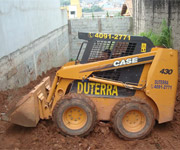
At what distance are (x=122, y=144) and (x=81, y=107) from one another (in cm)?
99

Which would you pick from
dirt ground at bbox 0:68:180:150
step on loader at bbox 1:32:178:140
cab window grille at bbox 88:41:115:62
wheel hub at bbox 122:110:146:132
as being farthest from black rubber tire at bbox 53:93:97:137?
cab window grille at bbox 88:41:115:62

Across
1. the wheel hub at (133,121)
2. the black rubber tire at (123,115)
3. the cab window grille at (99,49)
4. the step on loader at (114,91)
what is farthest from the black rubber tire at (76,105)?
the cab window grille at (99,49)

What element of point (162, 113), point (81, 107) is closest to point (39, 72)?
point (81, 107)

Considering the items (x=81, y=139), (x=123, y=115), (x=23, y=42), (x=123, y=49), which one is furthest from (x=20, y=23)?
(x=123, y=115)

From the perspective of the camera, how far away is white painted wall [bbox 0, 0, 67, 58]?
5836mm

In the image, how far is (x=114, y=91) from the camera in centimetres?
456

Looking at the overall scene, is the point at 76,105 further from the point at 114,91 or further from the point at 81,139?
the point at 114,91

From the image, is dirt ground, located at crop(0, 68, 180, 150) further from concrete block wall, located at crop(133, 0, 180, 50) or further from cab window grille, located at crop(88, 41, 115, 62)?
concrete block wall, located at crop(133, 0, 180, 50)

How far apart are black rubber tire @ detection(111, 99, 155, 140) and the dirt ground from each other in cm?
12

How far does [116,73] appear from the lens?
458 centimetres

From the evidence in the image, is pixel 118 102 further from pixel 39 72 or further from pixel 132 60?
pixel 39 72

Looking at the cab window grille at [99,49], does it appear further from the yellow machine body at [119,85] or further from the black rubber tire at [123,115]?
the black rubber tire at [123,115]

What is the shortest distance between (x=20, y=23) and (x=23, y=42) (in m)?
0.54

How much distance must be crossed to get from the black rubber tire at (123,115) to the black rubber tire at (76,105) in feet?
1.28
